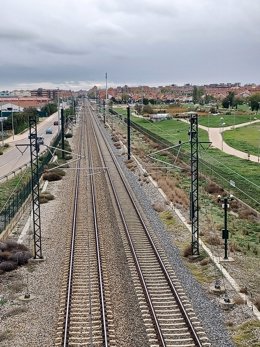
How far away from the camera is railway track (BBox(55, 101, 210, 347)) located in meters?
14.7

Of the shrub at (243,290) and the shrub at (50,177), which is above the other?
the shrub at (243,290)

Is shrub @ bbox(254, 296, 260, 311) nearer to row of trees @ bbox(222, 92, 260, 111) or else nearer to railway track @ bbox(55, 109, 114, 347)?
railway track @ bbox(55, 109, 114, 347)

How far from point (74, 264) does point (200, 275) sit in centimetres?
510

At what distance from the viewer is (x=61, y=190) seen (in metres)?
40.0

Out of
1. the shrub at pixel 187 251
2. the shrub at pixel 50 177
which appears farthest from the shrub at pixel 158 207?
the shrub at pixel 50 177

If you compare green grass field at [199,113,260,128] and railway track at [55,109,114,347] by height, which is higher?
railway track at [55,109,114,347]

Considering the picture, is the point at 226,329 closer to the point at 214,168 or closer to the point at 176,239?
the point at 176,239

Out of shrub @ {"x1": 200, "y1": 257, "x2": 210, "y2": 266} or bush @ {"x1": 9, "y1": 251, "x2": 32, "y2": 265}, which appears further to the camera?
bush @ {"x1": 9, "y1": 251, "x2": 32, "y2": 265}

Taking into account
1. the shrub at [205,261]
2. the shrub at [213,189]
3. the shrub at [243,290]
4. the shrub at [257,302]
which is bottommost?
the shrub at [213,189]

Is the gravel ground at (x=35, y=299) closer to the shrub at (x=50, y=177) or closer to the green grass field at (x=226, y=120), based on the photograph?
the shrub at (x=50, y=177)

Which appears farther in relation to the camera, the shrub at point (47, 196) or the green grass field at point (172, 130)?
the green grass field at point (172, 130)

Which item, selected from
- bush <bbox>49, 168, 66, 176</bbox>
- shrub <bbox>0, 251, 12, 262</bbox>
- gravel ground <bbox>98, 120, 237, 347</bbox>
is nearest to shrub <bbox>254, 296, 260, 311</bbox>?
gravel ground <bbox>98, 120, 237, 347</bbox>

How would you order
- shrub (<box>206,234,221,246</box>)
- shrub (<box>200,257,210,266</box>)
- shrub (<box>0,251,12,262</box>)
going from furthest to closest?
shrub (<box>206,234,221,246</box>) < shrub (<box>0,251,12,262</box>) < shrub (<box>200,257,210,266</box>)

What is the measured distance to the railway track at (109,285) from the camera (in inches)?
580
